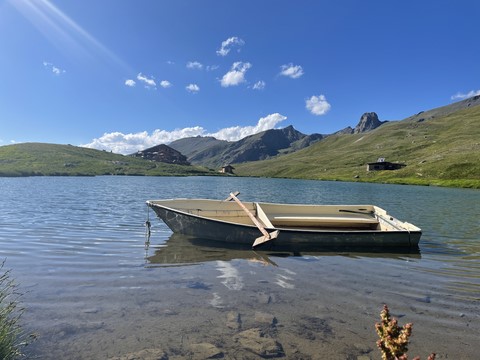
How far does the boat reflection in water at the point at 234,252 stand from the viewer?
18250mm

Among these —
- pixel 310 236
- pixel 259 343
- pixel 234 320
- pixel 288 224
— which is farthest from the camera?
pixel 288 224

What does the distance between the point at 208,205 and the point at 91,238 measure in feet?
28.6

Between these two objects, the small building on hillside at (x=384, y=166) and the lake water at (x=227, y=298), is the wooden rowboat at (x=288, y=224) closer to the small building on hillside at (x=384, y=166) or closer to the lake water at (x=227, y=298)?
the lake water at (x=227, y=298)

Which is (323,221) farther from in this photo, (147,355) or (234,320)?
(147,355)

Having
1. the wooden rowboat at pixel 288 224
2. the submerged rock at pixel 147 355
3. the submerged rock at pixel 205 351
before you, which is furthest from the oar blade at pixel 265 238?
the submerged rock at pixel 147 355

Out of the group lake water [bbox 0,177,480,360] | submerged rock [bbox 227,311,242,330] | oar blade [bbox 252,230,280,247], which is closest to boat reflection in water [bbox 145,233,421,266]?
lake water [bbox 0,177,480,360]

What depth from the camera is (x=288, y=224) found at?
85.0 feet

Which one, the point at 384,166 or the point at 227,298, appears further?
the point at 384,166

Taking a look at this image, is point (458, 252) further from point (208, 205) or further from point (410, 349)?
point (208, 205)

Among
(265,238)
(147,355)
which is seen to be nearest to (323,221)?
(265,238)

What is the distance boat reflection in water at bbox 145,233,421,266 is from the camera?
719 inches

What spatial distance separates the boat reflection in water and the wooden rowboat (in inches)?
13.7

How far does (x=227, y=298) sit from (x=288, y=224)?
14199 millimetres

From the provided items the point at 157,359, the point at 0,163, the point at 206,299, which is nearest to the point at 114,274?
the point at 206,299
